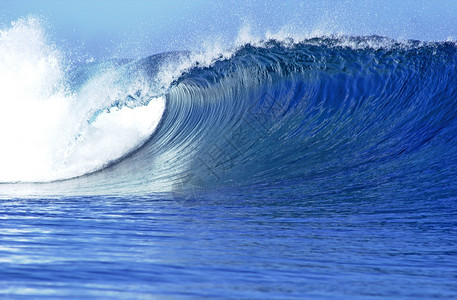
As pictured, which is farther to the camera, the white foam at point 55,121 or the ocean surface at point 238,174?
the white foam at point 55,121

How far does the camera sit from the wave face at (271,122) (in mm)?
7234

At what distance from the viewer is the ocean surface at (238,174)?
10.4 feet

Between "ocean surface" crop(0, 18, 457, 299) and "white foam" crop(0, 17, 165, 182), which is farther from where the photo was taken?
"white foam" crop(0, 17, 165, 182)

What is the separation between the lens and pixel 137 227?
450 centimetres

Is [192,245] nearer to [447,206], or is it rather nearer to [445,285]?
[445,285]

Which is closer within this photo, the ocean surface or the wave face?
the ocean surface

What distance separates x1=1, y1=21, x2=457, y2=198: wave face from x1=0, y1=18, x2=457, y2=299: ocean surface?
37 mm

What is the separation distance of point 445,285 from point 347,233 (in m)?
1.38

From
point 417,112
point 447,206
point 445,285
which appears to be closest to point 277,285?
point 445,285

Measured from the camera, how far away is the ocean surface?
10.4 ft

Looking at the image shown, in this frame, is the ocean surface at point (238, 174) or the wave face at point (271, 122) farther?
the wave face at point (271, 122)

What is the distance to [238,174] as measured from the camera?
7516 mm

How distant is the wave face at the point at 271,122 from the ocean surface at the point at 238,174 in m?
0.04

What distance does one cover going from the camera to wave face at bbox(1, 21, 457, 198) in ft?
23.7
